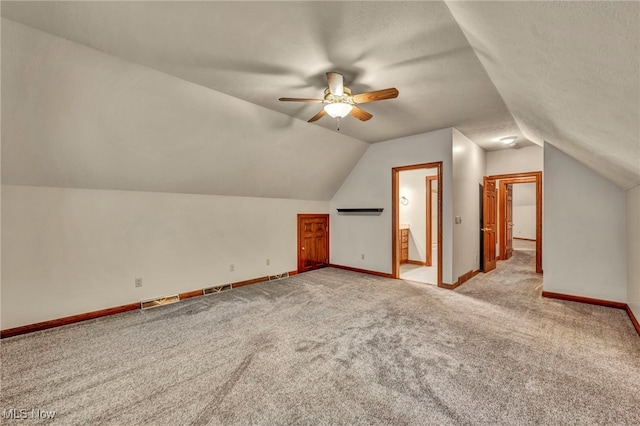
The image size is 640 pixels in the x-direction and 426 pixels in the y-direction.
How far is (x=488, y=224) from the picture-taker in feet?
18.8

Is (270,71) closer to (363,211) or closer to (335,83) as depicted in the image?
(335,83)

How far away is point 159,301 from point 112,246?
0.96 metres

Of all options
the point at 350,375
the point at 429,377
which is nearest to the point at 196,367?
the point at 350,375

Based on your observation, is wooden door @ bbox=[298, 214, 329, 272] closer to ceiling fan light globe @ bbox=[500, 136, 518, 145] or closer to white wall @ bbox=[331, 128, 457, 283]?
white wall @ bbox=[331, 128, 457, 283]

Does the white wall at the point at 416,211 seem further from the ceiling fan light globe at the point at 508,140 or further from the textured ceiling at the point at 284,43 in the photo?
the textured ceiling at the point at 284,43

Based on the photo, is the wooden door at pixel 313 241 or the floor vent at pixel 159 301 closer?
the floor vent at pixel 159 301

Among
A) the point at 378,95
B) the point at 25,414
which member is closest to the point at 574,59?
the point at 378,95

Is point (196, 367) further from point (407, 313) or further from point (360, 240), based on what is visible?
point (360, 240)

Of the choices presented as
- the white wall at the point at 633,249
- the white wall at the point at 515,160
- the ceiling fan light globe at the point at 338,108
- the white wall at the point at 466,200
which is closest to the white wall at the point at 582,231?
the white wall at the point at 633,249

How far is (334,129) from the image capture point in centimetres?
452

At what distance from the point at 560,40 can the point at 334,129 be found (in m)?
3.48

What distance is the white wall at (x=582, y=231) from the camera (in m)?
3.51

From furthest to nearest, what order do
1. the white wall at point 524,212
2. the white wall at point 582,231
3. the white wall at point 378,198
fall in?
1. the white wall at point 524,212
2. the white wall at point 378,198
3. the white wall at point 582,231

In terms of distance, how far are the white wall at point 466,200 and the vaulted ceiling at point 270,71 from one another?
3.04 ft
